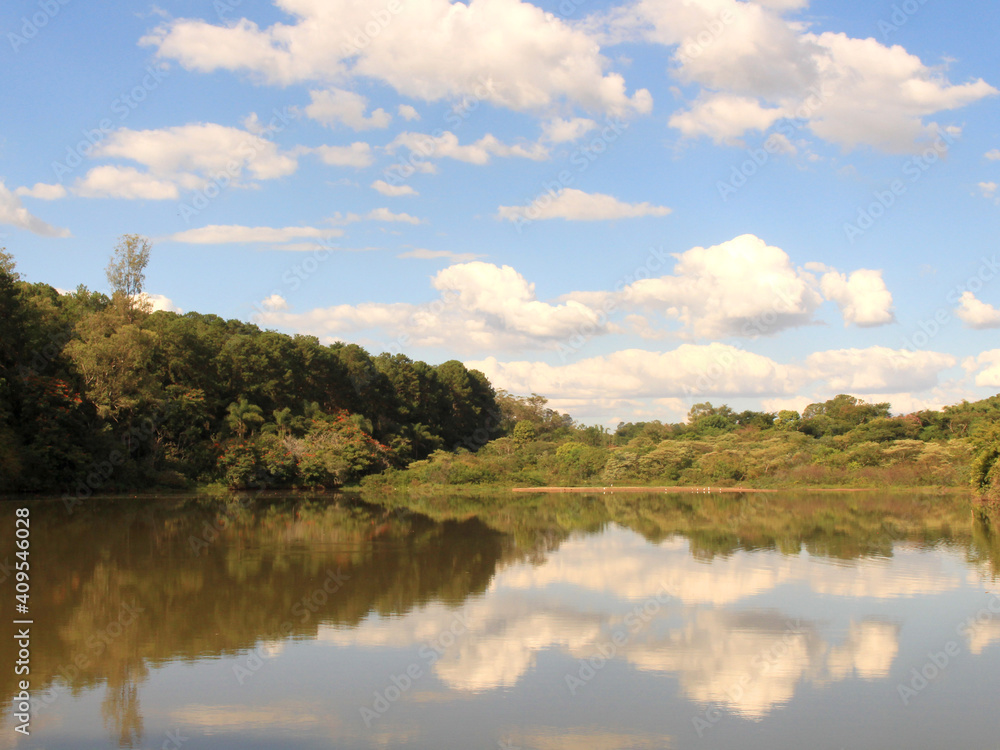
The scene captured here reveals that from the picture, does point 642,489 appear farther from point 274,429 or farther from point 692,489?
point 274,429

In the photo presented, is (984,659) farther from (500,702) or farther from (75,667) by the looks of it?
(75,667)

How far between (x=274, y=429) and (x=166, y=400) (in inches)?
222

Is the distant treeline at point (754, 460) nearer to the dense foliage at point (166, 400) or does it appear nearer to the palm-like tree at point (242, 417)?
the dense foliage at point (166, 400)

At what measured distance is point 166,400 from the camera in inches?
1305

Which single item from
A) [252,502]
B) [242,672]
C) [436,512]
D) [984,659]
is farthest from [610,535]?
[252,502]

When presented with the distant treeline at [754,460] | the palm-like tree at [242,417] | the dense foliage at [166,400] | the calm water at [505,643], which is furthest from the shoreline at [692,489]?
the calm water at [505,643]

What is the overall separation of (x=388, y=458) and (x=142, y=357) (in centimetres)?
1423

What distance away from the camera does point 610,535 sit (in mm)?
19984

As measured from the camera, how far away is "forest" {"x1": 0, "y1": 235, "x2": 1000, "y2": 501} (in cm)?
2803

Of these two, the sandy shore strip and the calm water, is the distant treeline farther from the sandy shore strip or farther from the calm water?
the calm water

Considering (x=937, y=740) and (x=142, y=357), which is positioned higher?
(x=142, y=357)

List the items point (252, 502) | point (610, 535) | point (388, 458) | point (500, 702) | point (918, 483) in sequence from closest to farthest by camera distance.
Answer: point (500, 702), point (610, 535), point (252, 502), point (918, 483), point (388, 458)

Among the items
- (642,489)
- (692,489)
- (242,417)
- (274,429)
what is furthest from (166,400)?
(692,489)

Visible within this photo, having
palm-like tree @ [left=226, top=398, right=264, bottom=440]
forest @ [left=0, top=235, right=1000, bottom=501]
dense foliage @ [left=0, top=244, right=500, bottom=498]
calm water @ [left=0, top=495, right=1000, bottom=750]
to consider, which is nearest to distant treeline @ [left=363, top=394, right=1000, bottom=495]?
forest @ [left=0, top=235, right=1000, bottom=501]
